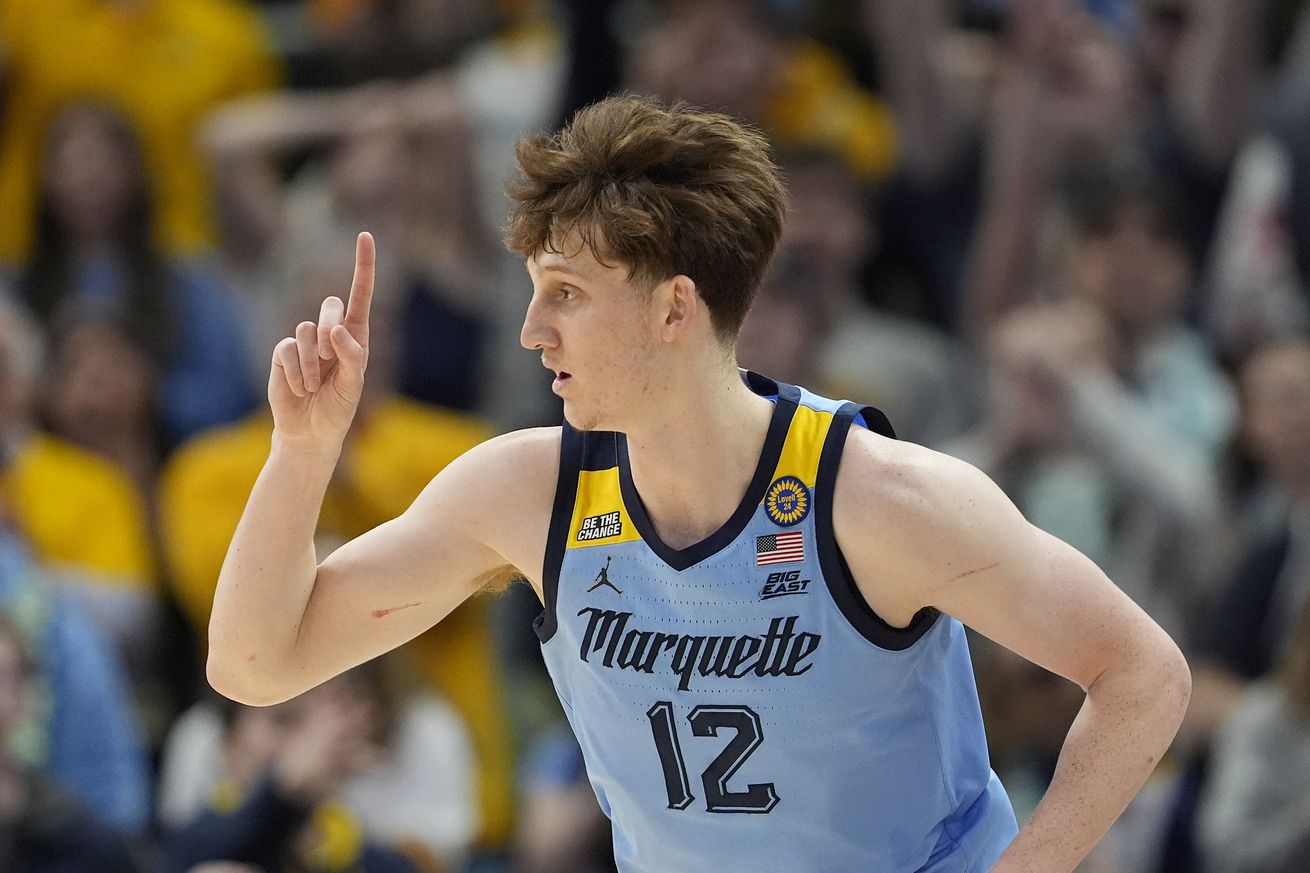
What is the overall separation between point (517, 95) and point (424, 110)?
0.48 m

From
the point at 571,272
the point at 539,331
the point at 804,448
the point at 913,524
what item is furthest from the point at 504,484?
the point at 913,524

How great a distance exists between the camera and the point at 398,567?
12.0 ft

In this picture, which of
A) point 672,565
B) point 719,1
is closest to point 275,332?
point 719,1

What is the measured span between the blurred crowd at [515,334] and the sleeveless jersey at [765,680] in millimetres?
2938

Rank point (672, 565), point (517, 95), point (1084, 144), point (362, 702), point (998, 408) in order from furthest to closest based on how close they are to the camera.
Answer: point (517, 95)
point (1084, 144)
point (998, 408)
point (362, 702)
point (672, 565)

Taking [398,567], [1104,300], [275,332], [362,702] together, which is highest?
[398,567]

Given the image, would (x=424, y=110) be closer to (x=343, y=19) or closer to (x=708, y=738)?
(x=343, y=19)

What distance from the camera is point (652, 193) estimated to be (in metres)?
3.32

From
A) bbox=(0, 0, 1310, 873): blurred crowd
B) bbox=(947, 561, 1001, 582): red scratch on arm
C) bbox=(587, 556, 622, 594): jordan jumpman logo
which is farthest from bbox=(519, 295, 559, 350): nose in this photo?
bbox=(0, 0, 1310, 873): blurred crowd

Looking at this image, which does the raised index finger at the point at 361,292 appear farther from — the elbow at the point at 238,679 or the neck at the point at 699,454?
the elbow at the point at 238,679

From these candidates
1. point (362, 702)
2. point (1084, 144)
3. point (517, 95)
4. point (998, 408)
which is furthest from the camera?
point (517, 95)

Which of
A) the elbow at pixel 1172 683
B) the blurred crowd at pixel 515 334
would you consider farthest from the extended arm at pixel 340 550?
the blurred crowd at pixel 515 334

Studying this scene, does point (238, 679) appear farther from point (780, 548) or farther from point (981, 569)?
point (981, 569)

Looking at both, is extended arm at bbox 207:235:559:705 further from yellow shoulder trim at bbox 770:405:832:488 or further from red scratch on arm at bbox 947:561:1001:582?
A: red scratch on arm at bbox 947:561:1001:582
